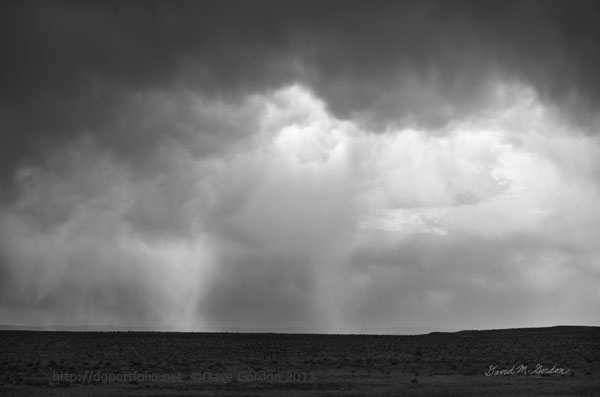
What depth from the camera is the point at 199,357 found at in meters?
58.9

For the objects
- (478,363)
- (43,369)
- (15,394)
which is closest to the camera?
(15,394)

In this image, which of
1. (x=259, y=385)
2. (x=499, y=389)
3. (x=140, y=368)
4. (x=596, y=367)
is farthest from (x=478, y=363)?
(x=140, y=368)

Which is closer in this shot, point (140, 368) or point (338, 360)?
point (140, 368)

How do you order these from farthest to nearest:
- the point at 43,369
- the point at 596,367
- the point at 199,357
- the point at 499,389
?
the point at 199,357, the point at 596,367, the point at 43,369, the point at 499,389

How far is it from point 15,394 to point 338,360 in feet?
96.6

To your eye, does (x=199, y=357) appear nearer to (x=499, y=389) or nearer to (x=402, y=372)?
(x=402, y=372)

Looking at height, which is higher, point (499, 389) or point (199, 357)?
point (199, 357)

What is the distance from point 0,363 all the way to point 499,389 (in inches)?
1397

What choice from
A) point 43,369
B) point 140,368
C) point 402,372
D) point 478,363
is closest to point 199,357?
point 140,368

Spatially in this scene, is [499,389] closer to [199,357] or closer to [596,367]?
[596,367]
